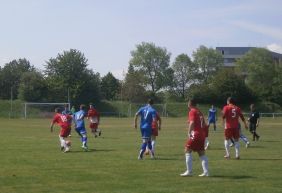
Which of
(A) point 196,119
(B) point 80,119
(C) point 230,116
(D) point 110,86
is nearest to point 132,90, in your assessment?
(D) point 110,86

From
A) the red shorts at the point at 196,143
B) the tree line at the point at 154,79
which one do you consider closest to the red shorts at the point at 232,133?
the red shorts at the point at 196,143

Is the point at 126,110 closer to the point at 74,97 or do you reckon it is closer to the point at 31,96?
the point at 74,97

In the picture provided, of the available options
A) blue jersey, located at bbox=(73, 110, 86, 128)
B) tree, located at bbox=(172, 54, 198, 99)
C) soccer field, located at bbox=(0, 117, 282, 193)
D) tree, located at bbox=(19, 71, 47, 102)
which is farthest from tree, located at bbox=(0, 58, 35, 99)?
soccer field, located at bbox=(0, 117, 282, 193)

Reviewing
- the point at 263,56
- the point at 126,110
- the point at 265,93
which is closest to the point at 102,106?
the point at 126,110

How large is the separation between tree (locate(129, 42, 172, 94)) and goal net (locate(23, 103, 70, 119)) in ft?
170

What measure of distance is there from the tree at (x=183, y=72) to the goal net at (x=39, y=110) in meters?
55.3

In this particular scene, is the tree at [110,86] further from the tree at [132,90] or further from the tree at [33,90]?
the tree at [33,90]

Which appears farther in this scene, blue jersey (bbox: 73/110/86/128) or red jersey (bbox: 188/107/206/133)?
blue jersey (bbox: 73/110/86/128)

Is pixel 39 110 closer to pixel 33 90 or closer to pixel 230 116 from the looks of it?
pixel 33 90

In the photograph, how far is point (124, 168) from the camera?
51.2 ft

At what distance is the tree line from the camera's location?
3826 inches

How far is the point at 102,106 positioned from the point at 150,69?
130 ft

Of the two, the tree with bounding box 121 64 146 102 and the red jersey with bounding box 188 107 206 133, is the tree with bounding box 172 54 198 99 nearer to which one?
the tree with bounding box 121 64 146 102

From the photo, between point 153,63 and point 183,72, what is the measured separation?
7.98 meters
